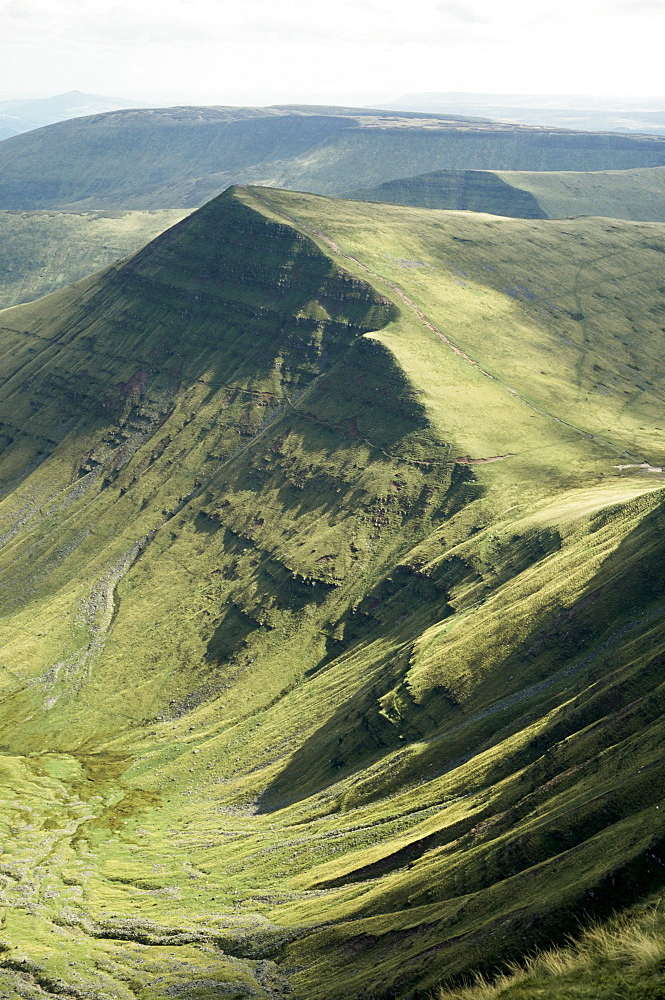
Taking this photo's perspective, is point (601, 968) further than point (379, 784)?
No

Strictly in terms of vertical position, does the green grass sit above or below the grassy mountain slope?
above

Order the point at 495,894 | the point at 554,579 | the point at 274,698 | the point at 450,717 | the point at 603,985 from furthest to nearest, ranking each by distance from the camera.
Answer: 1. the point at 274,698
2. the point at 554,579
3. the point at 450,717
4. the point at 495,894
5. the point at 603,985

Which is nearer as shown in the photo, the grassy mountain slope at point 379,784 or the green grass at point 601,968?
the green grass at point 601,968

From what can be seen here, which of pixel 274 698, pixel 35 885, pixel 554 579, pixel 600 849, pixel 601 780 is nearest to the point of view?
pixel 600 849

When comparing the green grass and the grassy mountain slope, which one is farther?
the grassy mountain slope

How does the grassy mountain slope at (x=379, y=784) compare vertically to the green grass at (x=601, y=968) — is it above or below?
below

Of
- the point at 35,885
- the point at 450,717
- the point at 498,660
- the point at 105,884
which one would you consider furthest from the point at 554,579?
the point at 35,885

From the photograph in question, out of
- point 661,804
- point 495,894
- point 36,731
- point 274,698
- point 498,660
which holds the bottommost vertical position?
point 36,731

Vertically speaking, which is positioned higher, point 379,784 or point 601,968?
point 601,968

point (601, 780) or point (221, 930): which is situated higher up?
point (601, 780)

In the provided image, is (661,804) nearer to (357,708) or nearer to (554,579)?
(554,579)

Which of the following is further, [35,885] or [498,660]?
[498,660]
